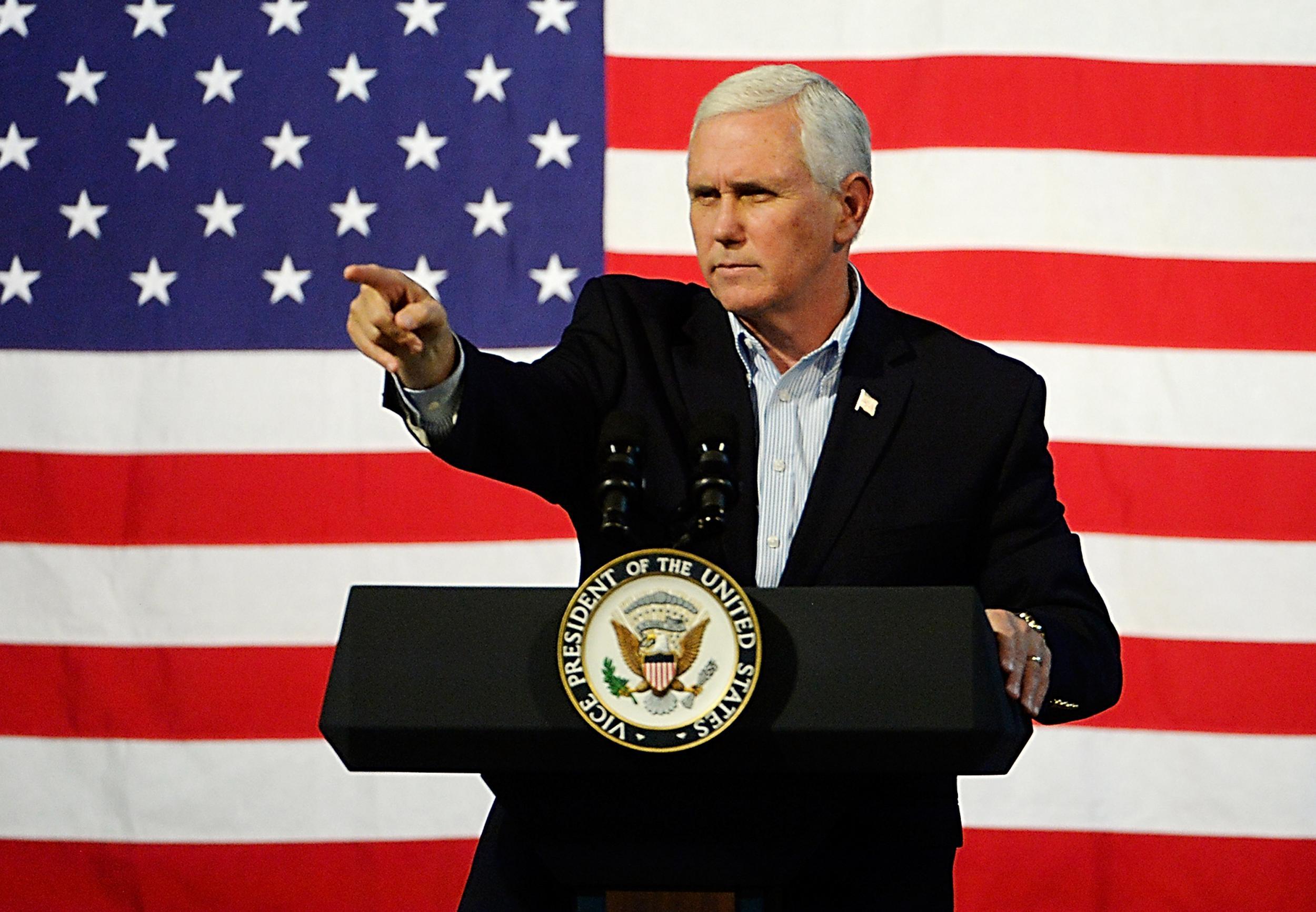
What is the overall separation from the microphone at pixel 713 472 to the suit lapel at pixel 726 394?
9.6 inches

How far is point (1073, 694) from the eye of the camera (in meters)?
1.37

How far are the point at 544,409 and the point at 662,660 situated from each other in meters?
0.51

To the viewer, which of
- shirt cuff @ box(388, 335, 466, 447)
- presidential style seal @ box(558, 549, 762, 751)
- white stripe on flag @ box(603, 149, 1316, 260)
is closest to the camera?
presidential style seal @ box(558, 549, 762, 751)

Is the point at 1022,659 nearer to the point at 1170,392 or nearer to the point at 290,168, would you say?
the point at 1170,392

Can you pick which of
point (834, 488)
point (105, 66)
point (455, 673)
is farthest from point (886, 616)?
point (105, 66)

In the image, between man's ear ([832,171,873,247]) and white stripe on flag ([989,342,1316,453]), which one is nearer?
man's ear ([832,171,873,247])

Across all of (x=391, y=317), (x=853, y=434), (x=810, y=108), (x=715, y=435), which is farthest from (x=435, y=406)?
(x=810, y=108)

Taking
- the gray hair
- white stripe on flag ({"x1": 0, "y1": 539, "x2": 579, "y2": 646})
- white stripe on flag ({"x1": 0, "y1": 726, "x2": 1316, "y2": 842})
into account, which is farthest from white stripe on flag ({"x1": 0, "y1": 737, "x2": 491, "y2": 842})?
the gray hair

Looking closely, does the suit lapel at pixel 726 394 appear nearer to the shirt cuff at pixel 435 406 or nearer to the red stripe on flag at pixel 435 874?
the shirt cuff at pixel 435 406

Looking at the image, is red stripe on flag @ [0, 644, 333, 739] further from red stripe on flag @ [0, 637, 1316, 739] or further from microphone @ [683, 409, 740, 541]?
microphone @ [683, 409, 740, 541]

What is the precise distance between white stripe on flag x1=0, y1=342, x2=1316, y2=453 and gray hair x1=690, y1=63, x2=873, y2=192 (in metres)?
1.41

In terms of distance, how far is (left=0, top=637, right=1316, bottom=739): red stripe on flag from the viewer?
2.93 m

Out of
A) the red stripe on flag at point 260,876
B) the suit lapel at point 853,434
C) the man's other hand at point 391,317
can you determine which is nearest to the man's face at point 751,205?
the suit lapel at point 853,434

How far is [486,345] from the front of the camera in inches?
119
